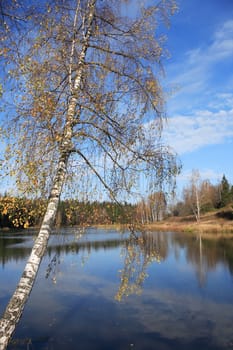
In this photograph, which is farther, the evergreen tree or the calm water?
the evergreen tree

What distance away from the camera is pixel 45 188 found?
4.61 metres

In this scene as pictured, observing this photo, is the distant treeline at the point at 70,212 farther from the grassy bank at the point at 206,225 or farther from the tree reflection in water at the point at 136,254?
the grassy bank at the point at 206,225

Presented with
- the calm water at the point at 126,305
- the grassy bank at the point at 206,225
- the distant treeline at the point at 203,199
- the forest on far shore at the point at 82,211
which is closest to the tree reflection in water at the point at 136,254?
the calm water at the point at 126,305

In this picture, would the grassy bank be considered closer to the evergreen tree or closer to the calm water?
the evergreen tree

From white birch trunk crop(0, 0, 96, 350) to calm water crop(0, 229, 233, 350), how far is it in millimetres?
573

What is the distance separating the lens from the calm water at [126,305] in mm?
4945

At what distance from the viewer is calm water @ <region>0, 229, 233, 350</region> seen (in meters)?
4.95

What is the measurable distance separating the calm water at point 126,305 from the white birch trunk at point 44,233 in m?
0.57

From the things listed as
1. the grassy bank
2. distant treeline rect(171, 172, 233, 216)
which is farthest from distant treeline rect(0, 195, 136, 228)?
distant treeline rect(171, 172, 233, 216)

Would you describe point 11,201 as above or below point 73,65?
below

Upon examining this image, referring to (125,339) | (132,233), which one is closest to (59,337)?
(125,339)

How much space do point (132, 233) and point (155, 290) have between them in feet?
26.0

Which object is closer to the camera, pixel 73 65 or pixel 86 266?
pixel 73 65

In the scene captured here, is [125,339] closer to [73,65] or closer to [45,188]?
[45,188]
